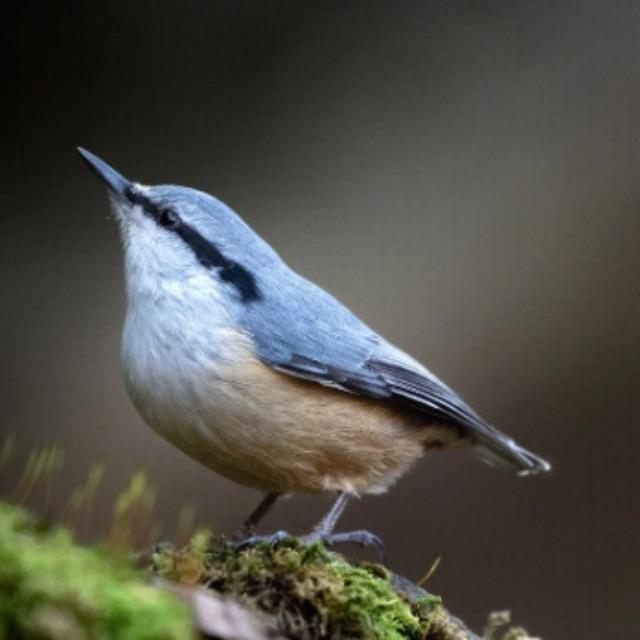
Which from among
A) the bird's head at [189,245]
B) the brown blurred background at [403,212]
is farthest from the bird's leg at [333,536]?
the brown blurred background at [403,212]

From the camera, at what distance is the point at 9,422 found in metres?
7.09

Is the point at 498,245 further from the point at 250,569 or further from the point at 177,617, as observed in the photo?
the point at 177,617

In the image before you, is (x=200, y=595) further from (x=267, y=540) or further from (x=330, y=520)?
(x=330, y=520)

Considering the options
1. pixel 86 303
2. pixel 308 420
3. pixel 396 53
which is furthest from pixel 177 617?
pixel 396 53

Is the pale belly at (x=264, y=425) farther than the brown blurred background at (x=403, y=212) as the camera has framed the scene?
No

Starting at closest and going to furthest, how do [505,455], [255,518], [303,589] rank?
[303,589], [255,518], [505,455]

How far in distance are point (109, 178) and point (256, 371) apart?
997 mm

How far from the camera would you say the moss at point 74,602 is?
1602mm

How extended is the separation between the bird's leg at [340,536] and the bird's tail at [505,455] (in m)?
0.74

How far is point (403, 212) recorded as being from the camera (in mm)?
8320

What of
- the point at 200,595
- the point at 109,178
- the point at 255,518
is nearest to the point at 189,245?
the point at 109,178

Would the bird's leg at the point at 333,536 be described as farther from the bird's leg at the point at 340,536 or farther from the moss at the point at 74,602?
the moss at the point at 74,602

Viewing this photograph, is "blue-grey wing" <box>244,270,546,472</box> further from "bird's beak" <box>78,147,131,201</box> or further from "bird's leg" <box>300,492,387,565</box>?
"bird's beak" <box>78,147,131,201</box>

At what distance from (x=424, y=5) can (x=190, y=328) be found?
5927 mm
